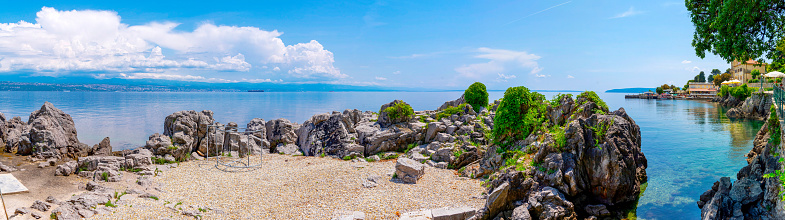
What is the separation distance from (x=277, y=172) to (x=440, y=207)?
983 cm

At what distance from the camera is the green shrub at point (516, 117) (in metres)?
18.5

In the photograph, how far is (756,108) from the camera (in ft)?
188

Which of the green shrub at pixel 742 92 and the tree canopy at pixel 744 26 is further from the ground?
the tree canopy at pixel 744 26

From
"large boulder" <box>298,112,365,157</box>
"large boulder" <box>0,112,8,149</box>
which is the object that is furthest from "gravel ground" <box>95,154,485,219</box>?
"large boulder" <box>0,112,8,149</box>

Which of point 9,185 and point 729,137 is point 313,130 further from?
point 729,137

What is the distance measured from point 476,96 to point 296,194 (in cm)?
2025

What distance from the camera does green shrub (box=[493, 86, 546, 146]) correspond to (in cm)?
1847

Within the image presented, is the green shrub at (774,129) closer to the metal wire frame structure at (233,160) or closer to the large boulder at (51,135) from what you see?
the metal wire frame structure at (233,160)

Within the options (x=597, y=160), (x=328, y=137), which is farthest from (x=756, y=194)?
(x=328, y=137)

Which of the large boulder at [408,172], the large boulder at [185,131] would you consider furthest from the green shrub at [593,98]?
the large boulder at [185,131]

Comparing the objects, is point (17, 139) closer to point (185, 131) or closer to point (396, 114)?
point (185, 131)

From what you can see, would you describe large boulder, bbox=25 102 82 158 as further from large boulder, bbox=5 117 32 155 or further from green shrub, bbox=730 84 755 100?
green shrub, bbox=730 84 755 100

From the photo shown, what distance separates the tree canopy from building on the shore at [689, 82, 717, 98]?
13373 cm

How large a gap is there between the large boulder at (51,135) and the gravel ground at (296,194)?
27.2 ft
